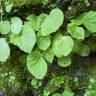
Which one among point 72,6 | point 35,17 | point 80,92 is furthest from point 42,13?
point 80,92

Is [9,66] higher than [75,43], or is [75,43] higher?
[75,43]

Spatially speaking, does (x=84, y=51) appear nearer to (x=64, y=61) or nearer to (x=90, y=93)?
(x=64, y=61)

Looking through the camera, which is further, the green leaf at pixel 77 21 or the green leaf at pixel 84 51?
the green leaf at pixel 84 51

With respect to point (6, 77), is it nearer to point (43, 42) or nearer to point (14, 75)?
point (14, 75)

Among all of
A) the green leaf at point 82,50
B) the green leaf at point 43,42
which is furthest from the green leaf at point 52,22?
the green leaf at point 82,50

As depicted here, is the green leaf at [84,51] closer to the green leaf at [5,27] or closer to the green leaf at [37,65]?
the green leaf at [37,65]
